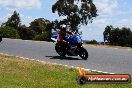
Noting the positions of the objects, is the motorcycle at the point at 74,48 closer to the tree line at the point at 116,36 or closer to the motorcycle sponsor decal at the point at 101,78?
the motorcycle sponsor decal at the point at 101,78

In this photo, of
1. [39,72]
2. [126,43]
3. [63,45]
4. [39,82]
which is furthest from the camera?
[126,43]

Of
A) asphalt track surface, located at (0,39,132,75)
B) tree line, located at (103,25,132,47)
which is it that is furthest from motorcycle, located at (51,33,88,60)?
tree line, located at (103,25,132,47)

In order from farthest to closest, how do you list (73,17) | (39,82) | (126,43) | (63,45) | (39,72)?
(73,17)
(126,43)
(63,45)
(39,72)
(39,82)

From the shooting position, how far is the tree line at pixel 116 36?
53353mm

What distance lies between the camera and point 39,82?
31.8 feet

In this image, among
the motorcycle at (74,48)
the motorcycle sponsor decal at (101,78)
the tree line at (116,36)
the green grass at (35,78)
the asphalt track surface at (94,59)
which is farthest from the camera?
the tree line at (116,36)

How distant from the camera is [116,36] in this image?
2210 inches

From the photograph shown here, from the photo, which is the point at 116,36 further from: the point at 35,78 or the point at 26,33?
the point at 35,78

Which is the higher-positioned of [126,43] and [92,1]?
[92,1]

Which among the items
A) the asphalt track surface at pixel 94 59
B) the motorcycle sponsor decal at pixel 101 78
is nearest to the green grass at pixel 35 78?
the asphalt track surface at pixel 94 59

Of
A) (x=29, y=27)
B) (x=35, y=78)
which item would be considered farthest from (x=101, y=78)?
(x=29, y=27)

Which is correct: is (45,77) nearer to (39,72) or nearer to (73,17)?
(39,72)

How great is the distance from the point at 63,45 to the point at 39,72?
25.3 ft

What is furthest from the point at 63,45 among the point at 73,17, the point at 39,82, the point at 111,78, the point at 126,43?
the point at 73,17
